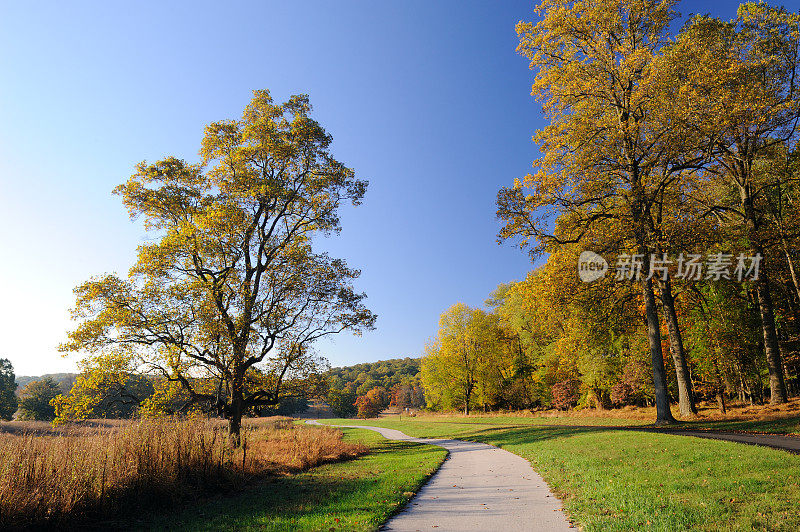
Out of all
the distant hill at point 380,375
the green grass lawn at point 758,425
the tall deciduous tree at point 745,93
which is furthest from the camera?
the distant hill at point 380,375

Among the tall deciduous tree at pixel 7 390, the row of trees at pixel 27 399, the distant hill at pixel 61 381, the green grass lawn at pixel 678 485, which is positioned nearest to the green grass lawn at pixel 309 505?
the green grass lawn at pixel 678 485

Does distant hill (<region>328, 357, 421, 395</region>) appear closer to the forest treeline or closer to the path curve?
the forest treeline

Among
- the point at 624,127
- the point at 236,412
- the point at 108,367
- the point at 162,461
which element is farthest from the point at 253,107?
the point at 624,127

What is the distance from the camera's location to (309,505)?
7.85 metres

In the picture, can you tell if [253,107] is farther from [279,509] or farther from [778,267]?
[778,267]

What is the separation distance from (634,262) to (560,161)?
6257 mm

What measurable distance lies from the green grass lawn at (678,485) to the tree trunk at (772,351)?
12.6 m

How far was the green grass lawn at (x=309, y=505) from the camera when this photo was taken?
653 centimetres

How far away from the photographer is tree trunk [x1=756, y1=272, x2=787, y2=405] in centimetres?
1988

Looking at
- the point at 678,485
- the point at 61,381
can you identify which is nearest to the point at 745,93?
the point at 678,485

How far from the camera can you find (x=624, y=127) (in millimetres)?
18953

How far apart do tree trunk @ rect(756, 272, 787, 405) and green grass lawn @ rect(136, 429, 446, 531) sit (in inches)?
775

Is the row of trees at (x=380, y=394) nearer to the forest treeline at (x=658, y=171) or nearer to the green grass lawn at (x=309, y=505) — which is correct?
the forest treeline at (x=658, y=171)

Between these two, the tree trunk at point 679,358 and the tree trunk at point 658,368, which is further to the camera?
the tree trunk at point 679,358
